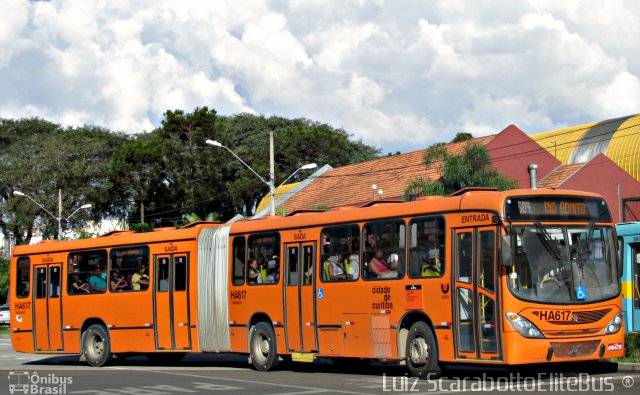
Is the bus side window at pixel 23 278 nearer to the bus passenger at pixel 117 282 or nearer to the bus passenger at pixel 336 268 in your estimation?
the bus passenger at pixel 117 282

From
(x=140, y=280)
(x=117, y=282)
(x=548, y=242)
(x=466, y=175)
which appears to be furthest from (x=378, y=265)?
(x=466, y=175)

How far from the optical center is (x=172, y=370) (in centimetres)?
2155

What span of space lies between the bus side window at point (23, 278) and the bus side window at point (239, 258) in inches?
290

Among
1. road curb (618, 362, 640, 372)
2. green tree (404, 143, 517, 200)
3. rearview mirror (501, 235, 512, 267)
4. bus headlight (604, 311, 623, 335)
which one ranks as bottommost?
road curb (618, 362, 640, 372)

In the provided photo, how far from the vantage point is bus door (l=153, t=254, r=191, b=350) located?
2220 cm

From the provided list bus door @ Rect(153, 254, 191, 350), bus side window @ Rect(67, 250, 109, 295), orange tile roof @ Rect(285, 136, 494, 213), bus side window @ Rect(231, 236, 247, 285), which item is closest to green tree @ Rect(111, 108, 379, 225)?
orange tile roof @ Rect(285, 136, 494, 213)

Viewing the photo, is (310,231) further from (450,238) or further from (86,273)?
(86,273)

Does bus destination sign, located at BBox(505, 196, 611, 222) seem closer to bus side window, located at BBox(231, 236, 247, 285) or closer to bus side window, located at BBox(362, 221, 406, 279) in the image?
bus side window, located at BBox(362, 221, 406, 279)

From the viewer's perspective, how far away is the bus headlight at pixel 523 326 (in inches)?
591

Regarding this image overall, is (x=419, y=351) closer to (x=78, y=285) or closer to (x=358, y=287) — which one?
(x=358, y=287)

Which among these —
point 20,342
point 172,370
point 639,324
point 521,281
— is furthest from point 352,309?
point 20,342

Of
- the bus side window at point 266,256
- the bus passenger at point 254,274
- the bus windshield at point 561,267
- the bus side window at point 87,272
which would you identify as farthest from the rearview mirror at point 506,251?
the bus side window at point 87,272

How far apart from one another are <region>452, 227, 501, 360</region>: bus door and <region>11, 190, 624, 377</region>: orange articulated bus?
24 millimetres

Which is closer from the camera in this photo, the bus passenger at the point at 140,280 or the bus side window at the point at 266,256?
the bus side window at the point at 266,256
